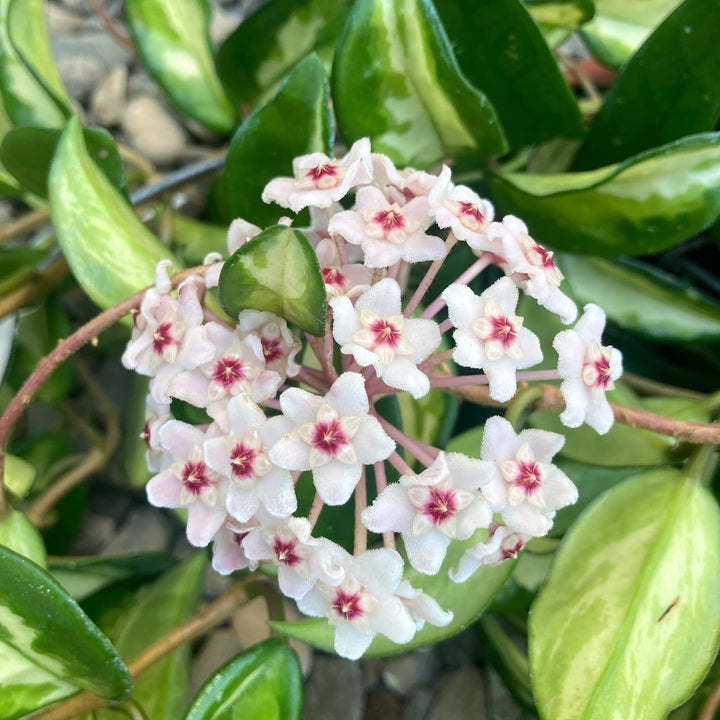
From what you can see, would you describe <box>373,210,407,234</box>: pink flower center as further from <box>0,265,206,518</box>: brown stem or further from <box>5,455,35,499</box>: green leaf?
<box>5,455,35,499</box>: green leaf

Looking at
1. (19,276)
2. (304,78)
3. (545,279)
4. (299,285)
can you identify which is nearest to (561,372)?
(545,279)

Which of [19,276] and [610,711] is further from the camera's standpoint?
[19,276]

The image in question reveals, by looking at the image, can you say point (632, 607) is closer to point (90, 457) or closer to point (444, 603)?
point (444, 603)

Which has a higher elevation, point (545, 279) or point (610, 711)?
point (545, 279)

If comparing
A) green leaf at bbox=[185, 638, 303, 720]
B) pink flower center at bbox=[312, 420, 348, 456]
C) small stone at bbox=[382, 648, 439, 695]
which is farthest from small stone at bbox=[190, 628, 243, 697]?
pink flower center at bbox=[312, 420, 348, 456]

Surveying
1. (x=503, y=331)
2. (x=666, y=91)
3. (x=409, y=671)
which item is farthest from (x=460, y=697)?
(x=666, y=91)

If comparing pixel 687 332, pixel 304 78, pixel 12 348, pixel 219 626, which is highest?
pixel 304 78

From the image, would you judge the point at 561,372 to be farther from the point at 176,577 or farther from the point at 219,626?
the point at 219,626
